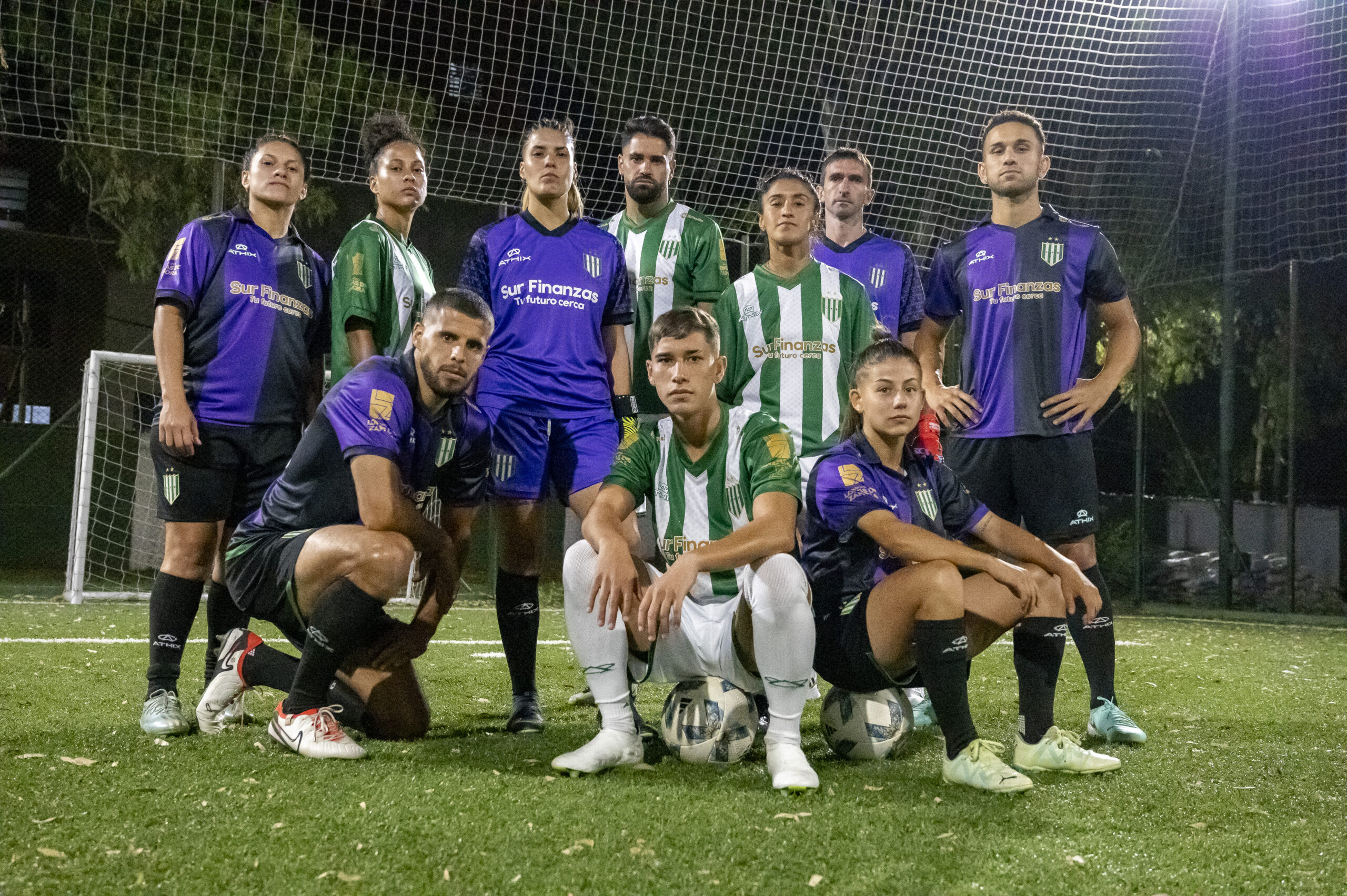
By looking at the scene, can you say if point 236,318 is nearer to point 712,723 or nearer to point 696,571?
point 696,571

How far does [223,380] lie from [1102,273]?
9.46 feet

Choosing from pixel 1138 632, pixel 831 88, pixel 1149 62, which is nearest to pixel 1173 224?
pixel 1149 62

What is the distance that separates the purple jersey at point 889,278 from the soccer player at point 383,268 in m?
1.47

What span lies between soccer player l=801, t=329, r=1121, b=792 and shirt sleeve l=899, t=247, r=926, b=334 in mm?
1138

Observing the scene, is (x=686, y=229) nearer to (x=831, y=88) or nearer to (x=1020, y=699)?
(x=1020, y=699)

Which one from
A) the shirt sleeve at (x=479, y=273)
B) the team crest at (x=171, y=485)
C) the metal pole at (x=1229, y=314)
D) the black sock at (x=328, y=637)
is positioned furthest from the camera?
the metal pole at (x=1229, y=314)

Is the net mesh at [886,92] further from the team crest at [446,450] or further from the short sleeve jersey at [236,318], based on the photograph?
the team crest at [446,450]

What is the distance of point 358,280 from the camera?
150 inches

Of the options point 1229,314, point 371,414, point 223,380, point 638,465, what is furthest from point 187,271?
point 1229,314

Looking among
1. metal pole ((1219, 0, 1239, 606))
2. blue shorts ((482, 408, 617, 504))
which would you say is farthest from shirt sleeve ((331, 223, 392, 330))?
metal pole ((1219, 0, 1239, 606))

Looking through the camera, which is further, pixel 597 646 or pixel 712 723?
pixel 712 723

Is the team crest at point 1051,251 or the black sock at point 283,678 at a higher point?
the team crest at point 1051,251

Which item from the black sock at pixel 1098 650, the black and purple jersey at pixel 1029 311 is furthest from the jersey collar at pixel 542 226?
the black sock at pixel 1098 650

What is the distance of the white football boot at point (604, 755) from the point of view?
2.82 metres
